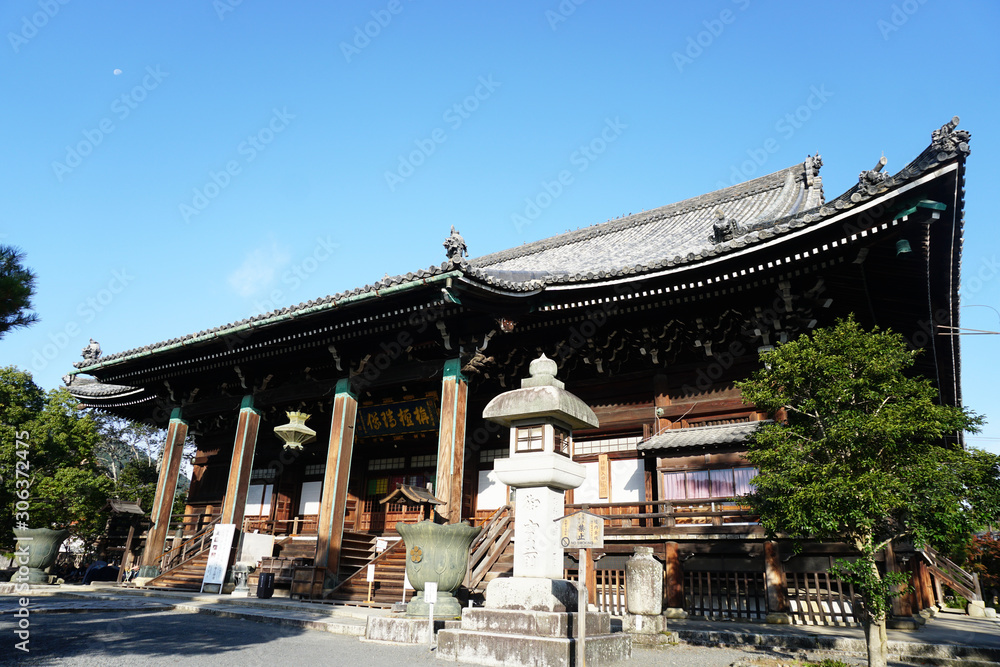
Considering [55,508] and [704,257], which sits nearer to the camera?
[704,257]

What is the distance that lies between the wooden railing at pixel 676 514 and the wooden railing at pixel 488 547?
1582 millimetres

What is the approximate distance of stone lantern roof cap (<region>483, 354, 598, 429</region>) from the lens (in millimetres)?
7766

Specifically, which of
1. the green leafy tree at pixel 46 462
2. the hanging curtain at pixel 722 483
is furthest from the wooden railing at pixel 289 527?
the hanging curtain at pixel 722 483

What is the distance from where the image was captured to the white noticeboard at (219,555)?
46.0ft

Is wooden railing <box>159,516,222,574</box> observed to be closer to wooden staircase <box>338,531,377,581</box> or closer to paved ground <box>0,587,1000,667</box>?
wooden staircase <box>338,531,377,581</box>

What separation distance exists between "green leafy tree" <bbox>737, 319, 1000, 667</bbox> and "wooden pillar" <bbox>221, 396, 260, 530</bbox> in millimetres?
12588

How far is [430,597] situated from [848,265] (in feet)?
28.8

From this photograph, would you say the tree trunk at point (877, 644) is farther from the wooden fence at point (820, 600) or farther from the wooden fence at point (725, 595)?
the wooden fence at point (725, 595)

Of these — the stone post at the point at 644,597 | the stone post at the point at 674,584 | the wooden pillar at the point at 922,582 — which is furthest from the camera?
the wooden pillar at the point at 922,582

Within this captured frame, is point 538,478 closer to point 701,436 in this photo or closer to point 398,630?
point 398,630

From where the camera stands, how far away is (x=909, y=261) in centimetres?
1020

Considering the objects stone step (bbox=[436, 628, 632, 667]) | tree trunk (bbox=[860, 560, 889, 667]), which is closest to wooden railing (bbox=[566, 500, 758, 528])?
tree trunk (bbox=[860, 560, 889, 667])

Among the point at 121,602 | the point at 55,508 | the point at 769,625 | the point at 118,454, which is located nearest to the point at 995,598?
the point at 769,625

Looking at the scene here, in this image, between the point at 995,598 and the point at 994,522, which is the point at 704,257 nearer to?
the point at 994,522
